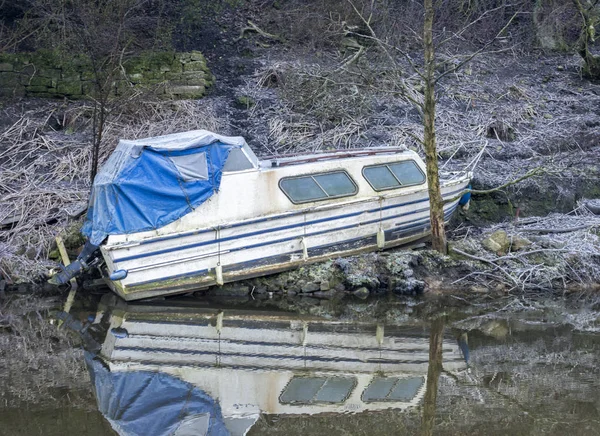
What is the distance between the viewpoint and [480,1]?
22.8 metres

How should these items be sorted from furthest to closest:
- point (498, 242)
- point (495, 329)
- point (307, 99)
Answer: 1. point (307, 99)
2. point (498, 242)
3. point (495, 329)

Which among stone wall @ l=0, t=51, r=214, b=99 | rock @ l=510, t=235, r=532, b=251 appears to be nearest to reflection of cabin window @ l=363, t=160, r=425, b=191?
rock @ l=510, t=235, r=532, b=251

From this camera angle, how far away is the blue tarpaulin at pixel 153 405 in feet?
24.5

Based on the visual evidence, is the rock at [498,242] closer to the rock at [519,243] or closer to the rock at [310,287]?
the rock at [519,243]

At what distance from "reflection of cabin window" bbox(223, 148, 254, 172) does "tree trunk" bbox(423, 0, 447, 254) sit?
2.80 m

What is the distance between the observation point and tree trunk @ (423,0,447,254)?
12578 millimetres

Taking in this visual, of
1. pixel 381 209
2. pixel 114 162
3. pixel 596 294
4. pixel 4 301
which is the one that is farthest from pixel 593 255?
pixel 4 301

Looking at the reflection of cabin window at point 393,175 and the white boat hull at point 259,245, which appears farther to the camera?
the reflection of cabin window at point 393,175

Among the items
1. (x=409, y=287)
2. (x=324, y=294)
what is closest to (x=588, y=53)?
(x=409, y=287)

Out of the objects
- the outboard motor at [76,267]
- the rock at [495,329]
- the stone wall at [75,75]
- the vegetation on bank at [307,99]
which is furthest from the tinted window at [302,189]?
the stone wall at [75,75]

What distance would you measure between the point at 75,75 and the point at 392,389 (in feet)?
40.5

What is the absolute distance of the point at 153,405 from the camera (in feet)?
26.3

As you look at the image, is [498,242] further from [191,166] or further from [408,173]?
[191,166]

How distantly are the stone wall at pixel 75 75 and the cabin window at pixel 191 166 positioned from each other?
5.96 meters
